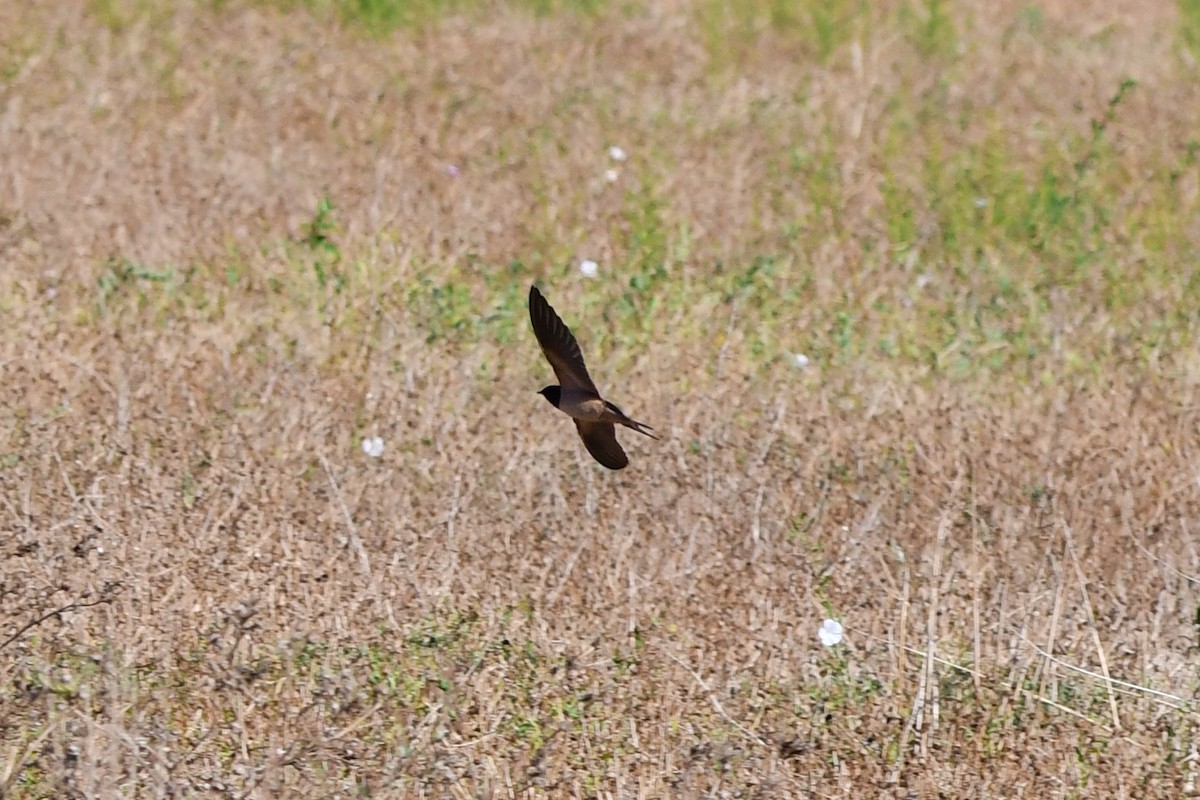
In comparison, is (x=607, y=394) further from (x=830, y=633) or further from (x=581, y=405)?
(x=830, y=633)

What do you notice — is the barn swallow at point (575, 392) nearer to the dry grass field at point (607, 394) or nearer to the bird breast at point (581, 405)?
the bird breast at point (581, 405)

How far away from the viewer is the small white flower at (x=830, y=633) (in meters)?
3.65

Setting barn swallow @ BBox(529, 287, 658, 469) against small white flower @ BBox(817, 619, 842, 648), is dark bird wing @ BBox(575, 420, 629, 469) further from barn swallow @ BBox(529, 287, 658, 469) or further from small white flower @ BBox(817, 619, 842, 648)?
small white flower @ BBox(817, 619, 842, 648)

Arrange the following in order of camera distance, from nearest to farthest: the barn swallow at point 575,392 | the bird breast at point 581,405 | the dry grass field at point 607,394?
the dry grass field at point 607,394
the barn swallow at point 575,392
the bird breast at point 581,405

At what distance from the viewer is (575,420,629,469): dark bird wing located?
3.73 m

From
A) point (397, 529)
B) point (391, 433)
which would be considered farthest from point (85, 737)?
point (391, 433)

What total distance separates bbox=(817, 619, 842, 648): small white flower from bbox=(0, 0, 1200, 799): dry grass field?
0.11ft

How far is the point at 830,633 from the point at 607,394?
4.51 feet

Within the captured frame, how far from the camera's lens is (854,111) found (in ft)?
22.4

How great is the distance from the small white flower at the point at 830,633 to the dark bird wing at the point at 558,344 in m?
0.77

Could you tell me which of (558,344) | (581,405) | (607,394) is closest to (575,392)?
(581,405)

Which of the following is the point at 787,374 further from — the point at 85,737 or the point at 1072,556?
the point at 85,737

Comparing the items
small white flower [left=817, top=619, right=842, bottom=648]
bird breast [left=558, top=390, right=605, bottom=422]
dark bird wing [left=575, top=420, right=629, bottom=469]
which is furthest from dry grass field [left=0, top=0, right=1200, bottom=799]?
bird breast [left=558, top=390, right=605, bottom=422]

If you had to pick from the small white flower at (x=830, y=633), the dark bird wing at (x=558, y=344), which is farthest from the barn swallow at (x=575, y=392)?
the small white flower at (x=830, y=633)
